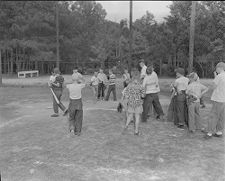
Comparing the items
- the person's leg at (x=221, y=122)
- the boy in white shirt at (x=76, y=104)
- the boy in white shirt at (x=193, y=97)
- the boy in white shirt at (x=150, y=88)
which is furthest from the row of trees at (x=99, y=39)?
the boy in white shirt at (x=76, y=104)

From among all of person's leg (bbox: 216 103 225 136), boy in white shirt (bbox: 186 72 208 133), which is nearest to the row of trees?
boy in white shirt (bbox: 186 72 208 133)

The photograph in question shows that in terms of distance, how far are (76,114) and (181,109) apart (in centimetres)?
280

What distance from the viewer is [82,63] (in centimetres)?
3891

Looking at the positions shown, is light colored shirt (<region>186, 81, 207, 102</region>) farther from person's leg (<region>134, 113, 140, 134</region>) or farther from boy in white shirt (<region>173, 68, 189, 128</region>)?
person's leg (<region>134, 113, 140, 134</region>)

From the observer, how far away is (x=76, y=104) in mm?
7391

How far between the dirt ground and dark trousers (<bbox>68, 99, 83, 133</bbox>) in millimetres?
276

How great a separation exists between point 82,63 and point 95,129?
31.3 m

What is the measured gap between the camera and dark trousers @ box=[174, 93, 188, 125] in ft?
26.4

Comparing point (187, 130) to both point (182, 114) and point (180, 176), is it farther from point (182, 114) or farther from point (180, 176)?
point (180, 176)

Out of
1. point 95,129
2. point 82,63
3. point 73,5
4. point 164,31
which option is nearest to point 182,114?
point 95,129

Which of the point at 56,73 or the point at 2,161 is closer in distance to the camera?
the point at 2,161

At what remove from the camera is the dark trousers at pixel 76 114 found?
739 cm

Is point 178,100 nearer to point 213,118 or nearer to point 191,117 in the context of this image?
point 191,117

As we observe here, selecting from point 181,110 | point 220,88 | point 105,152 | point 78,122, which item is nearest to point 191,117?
point 181,110
